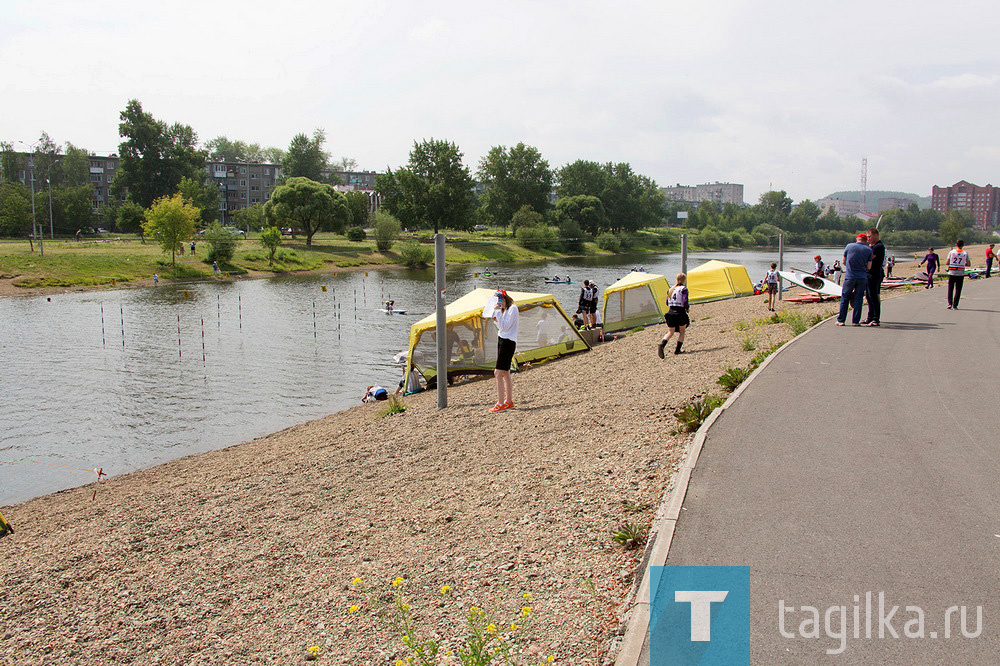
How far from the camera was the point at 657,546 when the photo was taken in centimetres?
540

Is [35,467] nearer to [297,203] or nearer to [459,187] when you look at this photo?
[297,203]

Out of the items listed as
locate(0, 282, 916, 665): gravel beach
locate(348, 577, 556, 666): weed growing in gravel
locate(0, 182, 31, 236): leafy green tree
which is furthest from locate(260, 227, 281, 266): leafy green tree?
locate(348, 577, 556, 666): weed growing in gravel

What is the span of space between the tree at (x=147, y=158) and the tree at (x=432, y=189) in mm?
26801

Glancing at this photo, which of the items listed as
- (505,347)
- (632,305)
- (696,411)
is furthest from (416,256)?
(696,411)

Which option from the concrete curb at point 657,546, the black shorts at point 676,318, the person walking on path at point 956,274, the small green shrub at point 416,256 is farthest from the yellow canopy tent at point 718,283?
the small green shrub at point 416,256

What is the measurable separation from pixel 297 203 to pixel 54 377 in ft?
199

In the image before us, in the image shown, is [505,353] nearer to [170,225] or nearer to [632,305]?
[632,305]

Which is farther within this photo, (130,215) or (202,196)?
(202,196)

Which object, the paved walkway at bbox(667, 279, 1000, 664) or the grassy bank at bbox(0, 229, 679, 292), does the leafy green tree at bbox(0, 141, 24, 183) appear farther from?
the paved walkway at bbox(667, 279, 1000, 664)

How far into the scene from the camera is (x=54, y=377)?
22656 mm

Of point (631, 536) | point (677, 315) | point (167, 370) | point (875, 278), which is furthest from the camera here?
point (167, 370)

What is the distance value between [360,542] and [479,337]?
1094cm

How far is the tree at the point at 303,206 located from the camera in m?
80.2

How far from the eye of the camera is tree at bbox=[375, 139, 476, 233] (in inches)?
3871
